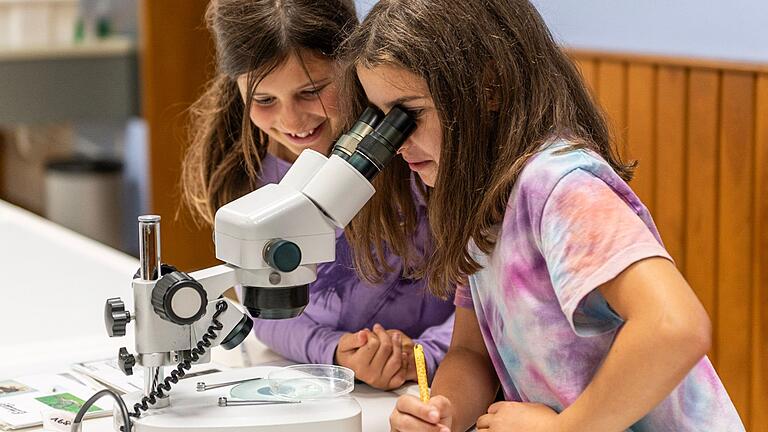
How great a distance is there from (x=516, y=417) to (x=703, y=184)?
1.66 meters

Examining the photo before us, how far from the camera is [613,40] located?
2922mm

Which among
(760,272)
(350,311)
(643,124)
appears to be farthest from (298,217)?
(643,124)

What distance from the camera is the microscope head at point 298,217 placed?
1.12m

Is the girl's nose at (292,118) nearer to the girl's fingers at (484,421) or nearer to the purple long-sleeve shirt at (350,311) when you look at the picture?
the purple long-sleeve shirt at (350,311)

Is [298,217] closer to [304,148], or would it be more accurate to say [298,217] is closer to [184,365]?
[184,365]

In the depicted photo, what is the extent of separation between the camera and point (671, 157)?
2.77 metres

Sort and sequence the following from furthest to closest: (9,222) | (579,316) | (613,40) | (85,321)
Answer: (613,40), (9,222), (85,321), (579,316)

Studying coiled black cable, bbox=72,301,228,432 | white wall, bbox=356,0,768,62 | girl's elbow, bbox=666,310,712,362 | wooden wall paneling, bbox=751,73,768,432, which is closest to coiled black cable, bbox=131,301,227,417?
coiled black cable, bbox=72,301,228,432

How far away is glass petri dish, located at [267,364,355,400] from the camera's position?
48.1 inches

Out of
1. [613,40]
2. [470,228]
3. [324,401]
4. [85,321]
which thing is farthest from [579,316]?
[613,40]

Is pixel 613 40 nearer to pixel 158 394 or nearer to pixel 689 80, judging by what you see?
pixel 689 80

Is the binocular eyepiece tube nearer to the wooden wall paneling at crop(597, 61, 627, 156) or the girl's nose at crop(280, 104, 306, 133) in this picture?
the girl's nose at crop(280, 104, 306, 133)

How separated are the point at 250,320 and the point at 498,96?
0.35m

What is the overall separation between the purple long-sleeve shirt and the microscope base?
341 mm
